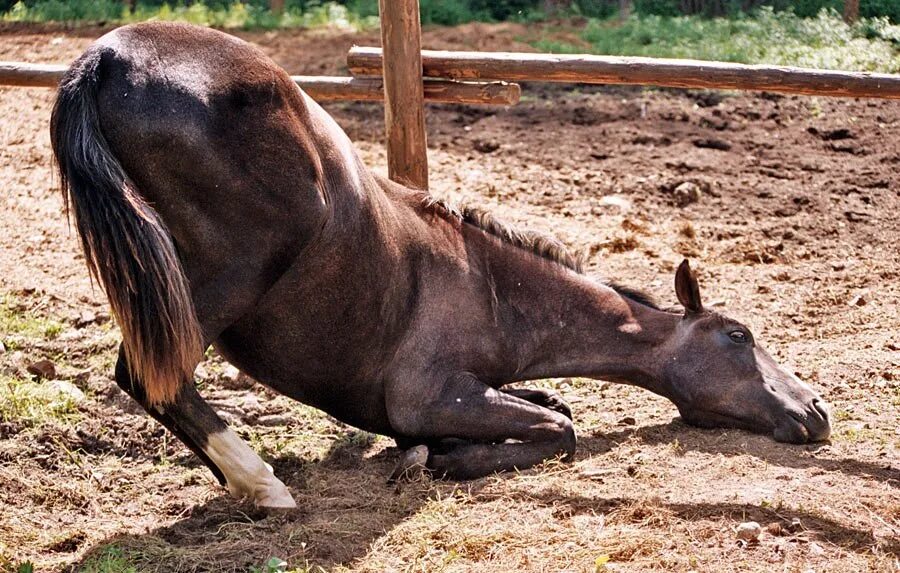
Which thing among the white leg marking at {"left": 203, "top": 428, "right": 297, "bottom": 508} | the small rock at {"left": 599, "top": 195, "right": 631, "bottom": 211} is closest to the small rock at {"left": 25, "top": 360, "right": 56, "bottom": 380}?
the white leg marking at {"left": 203, "top": 428, "right": 297, "bottom": 508}

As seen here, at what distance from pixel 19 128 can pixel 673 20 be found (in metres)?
8.48

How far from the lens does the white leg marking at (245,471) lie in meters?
4.53

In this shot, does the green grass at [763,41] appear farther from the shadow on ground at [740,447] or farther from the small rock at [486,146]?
the shadow on ground at [740,447]

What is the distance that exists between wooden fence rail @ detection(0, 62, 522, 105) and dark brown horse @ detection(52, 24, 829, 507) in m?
1.02

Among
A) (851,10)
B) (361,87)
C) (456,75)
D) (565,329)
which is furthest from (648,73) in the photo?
(851,10)

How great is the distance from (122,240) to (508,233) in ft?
6.82

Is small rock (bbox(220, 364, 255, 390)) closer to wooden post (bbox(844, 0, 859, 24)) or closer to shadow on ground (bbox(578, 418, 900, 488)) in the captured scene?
shadow on ground (bbox(578, 418, 900, 488))

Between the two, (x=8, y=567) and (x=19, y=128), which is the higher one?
(x=19, y=128)

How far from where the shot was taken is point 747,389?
17.6 feet

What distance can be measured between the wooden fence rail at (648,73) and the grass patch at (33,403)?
252 centimetres

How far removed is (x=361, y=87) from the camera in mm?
6586

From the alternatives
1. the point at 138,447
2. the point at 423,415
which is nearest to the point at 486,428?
the point at 423,415

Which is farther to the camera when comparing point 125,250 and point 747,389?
point 747,389

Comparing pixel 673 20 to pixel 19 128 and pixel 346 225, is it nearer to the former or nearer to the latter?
pixel 19 128
